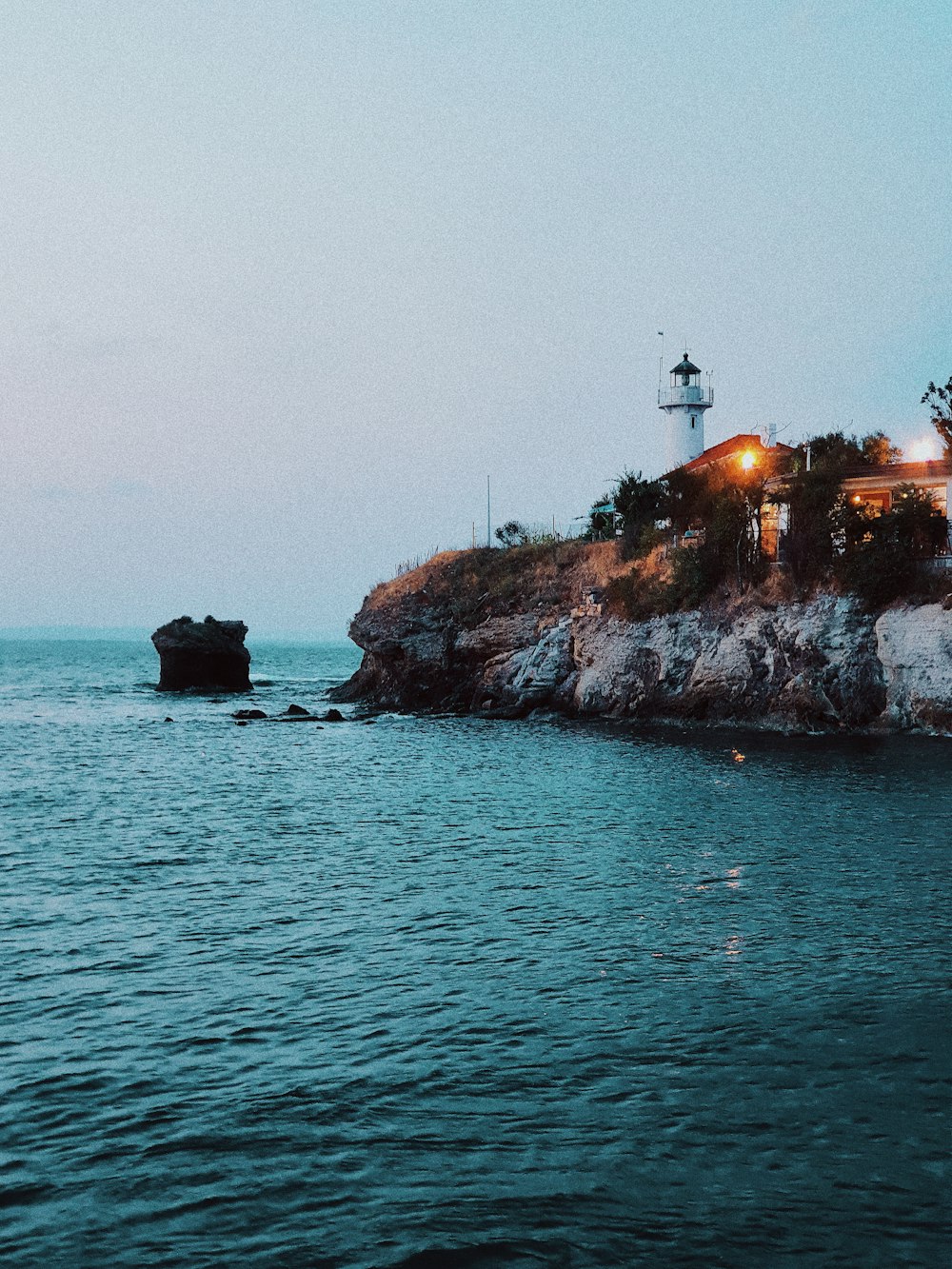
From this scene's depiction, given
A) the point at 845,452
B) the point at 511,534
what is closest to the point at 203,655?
the point at 511,534

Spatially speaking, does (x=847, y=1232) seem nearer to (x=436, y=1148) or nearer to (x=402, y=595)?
(x=436, y=1148)

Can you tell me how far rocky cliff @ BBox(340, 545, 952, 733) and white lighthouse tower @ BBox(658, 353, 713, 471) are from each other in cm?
1675

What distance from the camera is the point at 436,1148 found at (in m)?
11.9

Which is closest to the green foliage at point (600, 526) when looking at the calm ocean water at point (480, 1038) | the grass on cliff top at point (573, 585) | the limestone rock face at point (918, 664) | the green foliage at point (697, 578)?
the grass on cliff top at point (573, 585)

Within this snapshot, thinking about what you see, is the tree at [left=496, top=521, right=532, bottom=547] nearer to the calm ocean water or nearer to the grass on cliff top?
the grass on cliff top

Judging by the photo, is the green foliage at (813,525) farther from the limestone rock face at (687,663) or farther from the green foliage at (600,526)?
the green foliage at (600,526)

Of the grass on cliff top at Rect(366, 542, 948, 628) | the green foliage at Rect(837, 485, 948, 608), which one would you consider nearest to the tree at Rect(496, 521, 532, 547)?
the grass on cliff top at Rect(366, 542, 948, 628)

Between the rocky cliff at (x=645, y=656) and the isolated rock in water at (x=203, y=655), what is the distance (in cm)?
1471

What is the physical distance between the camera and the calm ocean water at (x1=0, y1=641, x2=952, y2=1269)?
10.5m

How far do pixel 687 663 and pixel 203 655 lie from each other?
48.5 m

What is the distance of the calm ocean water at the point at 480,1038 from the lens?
10469 mm

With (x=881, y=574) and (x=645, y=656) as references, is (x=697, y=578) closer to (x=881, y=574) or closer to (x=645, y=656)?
(x=645, y=656)

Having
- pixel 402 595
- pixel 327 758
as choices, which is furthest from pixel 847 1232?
pixel 402 595

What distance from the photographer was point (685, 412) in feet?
280
